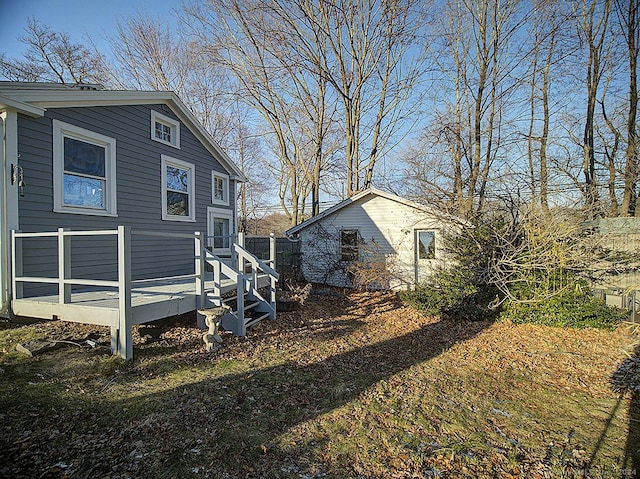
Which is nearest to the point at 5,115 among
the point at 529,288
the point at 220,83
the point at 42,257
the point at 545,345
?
the point at 42,257

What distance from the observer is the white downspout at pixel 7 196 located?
5039 mm

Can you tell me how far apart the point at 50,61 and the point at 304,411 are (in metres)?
19.7

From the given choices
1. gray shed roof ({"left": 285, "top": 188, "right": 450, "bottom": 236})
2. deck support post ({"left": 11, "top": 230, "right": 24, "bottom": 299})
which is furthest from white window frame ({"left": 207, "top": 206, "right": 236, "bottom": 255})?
deck support post ({"left": 11, "top": 230, "right": 24, "bottom": 299})

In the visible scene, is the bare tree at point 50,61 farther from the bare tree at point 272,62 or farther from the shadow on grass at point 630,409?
the shadow on grass at point 630,409

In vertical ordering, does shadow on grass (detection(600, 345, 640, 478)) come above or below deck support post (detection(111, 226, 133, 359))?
below

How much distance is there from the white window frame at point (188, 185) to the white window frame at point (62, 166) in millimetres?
1347

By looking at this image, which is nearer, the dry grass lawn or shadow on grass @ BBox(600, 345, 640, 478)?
the dry grass lawn

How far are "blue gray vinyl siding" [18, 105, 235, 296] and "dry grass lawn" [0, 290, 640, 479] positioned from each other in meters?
1.30

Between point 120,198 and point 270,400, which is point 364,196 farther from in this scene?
point 270,400

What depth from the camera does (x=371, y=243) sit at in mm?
12977

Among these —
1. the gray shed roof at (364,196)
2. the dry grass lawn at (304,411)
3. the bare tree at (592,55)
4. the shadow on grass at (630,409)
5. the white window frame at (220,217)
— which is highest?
the bare tree at (592,55)

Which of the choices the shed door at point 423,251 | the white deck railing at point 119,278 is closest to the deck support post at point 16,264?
the white deck railing at point 119,278

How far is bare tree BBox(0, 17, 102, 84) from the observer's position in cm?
1377

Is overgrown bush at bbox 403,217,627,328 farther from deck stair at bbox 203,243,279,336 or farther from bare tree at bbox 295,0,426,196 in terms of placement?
bare tree at bbox 295,0,426,196
